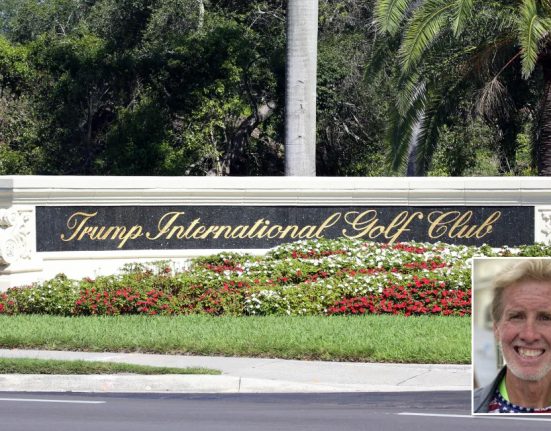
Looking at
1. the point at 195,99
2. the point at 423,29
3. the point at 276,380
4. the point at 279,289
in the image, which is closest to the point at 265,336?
the point at 276,380

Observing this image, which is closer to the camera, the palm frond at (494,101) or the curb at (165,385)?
the curb at (165,385)

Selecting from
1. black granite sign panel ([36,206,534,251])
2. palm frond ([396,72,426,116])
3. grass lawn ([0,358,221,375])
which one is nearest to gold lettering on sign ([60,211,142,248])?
black granite sign panel ([36,206,534,251])

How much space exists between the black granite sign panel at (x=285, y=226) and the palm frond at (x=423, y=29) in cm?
285

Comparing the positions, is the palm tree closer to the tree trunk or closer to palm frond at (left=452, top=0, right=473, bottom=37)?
palm frond at (left=452, top=0, right=473, bottom=37)

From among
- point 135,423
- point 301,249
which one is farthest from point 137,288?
point 135,423

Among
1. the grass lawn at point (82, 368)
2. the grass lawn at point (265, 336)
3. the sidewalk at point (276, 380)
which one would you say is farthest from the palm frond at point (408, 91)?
the grass lawn at point (82, 368)

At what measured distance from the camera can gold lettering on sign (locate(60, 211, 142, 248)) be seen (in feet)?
61.6

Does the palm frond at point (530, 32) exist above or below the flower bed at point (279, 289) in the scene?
above

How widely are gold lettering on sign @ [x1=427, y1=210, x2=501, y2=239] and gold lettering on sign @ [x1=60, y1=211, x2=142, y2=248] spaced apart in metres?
5.11

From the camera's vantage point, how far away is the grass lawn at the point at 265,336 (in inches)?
509

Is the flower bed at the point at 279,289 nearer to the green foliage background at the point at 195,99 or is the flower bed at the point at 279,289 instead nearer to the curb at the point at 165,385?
the curb at the point at 165,385

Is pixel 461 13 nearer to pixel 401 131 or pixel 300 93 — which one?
pixel 300 93

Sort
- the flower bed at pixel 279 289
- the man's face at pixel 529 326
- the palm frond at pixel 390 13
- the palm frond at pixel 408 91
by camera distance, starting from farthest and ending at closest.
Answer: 1. the palm frond at pixel 408 91
2. the palm frond at pixel 390 13
3. the flower bed at pixel 279 289
4. the man's face at pixel 529 326

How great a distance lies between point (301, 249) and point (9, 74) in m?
18.5
